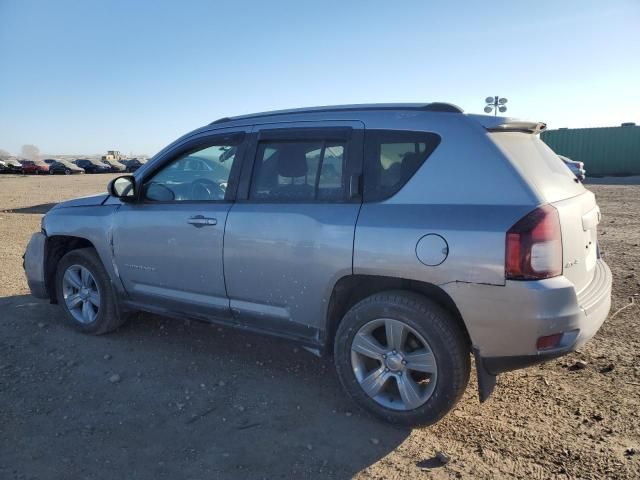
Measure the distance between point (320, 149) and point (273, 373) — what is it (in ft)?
5.65

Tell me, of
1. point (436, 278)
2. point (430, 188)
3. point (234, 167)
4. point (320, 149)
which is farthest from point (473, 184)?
point (234, 167)

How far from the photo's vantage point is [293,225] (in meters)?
3.27

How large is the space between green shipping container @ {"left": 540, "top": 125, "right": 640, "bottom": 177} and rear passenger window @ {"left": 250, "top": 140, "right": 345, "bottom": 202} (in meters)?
28.6

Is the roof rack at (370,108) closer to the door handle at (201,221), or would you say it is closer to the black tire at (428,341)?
the door handle at (201,221)

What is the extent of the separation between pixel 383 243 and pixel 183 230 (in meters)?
1.65

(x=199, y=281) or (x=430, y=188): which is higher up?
(x=430, y=188)

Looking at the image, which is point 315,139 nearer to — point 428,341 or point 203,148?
point 203,148

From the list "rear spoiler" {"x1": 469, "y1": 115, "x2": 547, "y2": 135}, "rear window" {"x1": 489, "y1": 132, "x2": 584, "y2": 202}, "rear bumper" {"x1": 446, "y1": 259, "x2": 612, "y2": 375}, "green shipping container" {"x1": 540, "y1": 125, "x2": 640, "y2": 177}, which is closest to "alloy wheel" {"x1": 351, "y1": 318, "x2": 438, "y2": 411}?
"rear bumper" {"x1": 446, "y1": 259, "x2": 612, "y2": 375}

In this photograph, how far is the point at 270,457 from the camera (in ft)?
9.19

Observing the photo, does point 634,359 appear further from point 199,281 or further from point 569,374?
point 199,281

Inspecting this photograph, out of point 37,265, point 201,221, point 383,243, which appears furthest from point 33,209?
point 383,243

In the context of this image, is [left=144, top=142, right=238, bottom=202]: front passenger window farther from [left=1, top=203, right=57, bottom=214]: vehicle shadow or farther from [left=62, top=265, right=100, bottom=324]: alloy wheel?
[left=1, top=203, right=57, bottom=214]: vehicle shadow

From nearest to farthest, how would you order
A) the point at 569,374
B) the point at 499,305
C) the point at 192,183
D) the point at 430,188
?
the point at 499,305 → the point at 430,188 → the point at 569,374 → the point at 192,183

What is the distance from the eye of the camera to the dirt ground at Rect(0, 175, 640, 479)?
8.87ft
